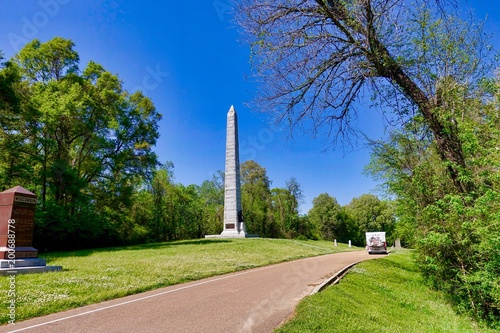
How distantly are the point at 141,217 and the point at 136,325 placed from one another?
113 feet

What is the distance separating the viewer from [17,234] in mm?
11289

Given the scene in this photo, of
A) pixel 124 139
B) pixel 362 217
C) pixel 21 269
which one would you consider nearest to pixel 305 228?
pixel 362 217

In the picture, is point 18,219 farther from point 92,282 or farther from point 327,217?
point 327,217

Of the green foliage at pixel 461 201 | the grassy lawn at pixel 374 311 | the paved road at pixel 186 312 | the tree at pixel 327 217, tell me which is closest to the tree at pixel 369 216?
the tree at pixel 327 217

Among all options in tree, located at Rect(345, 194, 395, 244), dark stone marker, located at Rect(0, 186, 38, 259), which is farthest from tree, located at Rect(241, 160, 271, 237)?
dark stone marker, located at Rect(0, 186, 38, 259)

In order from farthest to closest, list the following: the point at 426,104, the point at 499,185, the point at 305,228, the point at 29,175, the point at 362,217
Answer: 1. the point at 362,217
2. the point at 305,228
3. the point at 29,175
4. the point at 499,185
5. the point at 426,104

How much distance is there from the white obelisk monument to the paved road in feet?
80.5

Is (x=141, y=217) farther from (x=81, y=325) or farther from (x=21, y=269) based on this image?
(x=81, y=325)

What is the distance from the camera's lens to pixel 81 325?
6137 mm

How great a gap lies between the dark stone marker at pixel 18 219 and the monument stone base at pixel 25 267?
0.99ft

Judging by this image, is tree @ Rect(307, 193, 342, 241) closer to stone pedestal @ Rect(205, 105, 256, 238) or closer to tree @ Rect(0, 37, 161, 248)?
stone pedestal @ Rect(205, 105, 256, 238)

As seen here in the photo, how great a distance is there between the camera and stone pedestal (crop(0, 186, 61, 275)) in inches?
415

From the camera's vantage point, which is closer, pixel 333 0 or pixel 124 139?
pixel 333 0

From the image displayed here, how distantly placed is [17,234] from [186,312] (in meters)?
8.10
